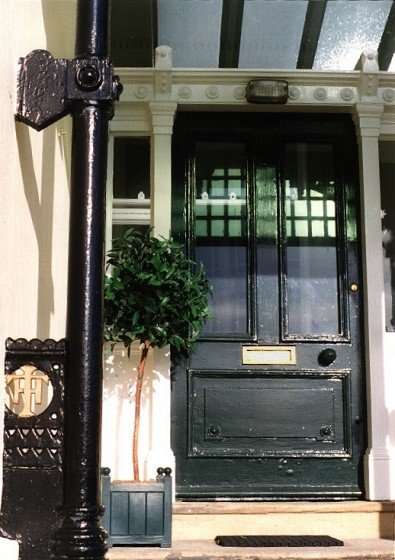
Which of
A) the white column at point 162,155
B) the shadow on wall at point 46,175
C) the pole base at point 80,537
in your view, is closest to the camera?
the pole base at point 80,537

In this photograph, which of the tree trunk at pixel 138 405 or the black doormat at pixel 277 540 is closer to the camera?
the black doormat at pixel 277 540

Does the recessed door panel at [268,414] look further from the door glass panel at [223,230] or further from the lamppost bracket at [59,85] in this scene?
the lamppost bracket at [59,85]

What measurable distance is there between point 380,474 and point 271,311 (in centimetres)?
125

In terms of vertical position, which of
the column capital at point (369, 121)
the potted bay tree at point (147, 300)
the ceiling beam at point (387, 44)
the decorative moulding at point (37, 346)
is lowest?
the decorative moulding at point (37, 346)

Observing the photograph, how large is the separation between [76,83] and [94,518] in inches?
40.0

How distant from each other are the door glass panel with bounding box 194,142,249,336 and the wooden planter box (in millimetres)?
1231

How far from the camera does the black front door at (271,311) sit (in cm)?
497

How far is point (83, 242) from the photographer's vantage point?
179 cm

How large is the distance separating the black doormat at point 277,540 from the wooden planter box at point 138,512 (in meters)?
0.34

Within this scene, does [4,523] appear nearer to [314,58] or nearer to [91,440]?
[91,440]

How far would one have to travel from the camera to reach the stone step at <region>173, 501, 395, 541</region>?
4484 mm

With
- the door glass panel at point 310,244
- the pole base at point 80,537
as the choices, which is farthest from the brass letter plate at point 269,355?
the pole base at point 80,537

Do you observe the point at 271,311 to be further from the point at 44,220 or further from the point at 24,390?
the point at 24,390

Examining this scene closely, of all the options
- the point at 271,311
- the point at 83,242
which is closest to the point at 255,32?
the point at 271,311
